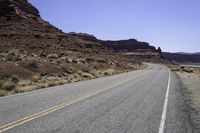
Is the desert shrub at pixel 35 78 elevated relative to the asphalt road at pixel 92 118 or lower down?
lower down

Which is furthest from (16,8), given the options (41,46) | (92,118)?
(92,118)

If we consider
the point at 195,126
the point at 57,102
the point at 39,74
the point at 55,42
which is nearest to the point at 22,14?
the point at 55,42

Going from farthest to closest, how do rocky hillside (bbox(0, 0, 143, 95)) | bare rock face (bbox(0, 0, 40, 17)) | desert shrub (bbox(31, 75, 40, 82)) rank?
bare rock face (bbox(0, 0, 40, 17)) < rocky hillside (bbox(0, 0, 143, 95)) < desert shrub (bbox(31, 75, 40, 82))

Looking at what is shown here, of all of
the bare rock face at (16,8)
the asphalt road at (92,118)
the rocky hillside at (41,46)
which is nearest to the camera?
the asphalt road at (92,118)

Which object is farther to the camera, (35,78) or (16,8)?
(16,8)

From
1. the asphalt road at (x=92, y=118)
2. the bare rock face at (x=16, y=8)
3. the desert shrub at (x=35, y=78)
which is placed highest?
the bare rock face at (x=16, y=8)

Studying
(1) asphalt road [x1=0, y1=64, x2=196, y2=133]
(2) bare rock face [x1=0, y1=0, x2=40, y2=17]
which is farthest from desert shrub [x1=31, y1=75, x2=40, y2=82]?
(2) bare rock face [x1=0, y1=0, x2=40, y2=17]

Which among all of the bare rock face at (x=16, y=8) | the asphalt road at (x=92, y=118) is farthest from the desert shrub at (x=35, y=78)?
the bare rock face at (x=16, y=8)

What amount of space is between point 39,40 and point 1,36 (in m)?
7.94

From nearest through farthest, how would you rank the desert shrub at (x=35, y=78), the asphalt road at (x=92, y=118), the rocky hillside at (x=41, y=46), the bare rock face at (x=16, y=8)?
the asphalt road at (x=92, y=118)
the desert shrub at (x=35, y=78)
the rocky hillside at (x=41, y=46)
the bare rock face at (x=16, y=8)

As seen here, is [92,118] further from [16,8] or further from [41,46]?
[16,8]

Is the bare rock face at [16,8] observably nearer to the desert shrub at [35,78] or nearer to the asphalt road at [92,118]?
the desert shrub at [35,78]

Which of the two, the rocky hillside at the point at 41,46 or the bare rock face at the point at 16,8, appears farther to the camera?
the bare rock face at the point at 16,8

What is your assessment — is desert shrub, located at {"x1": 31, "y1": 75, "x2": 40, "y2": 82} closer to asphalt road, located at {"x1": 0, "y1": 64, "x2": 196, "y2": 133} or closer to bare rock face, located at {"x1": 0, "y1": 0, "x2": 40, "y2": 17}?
asphalt road, located at {"x1": 0, "y1": 64, "x2": 196, "y2": 133}
